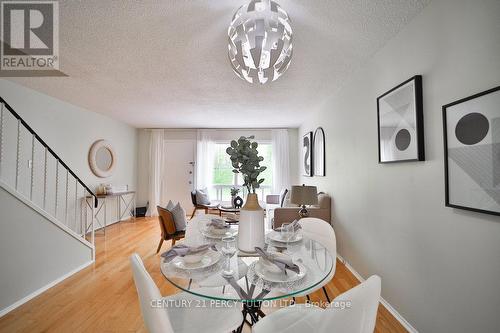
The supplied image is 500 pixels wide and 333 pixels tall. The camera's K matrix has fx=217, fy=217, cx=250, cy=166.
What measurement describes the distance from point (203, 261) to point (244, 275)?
0.26 m

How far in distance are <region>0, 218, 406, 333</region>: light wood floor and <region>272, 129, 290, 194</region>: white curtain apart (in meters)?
3.24

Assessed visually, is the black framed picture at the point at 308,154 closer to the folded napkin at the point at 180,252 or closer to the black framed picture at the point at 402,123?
the black framed picture at the point at 402,123

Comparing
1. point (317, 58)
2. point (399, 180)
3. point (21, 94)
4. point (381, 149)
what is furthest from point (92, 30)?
point (399, 180)

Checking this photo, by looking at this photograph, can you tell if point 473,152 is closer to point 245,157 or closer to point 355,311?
point 355,311

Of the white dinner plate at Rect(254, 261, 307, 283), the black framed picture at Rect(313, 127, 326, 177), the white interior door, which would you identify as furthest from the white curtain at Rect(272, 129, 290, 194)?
the white dinner plate at Rect(254, 261, 307, 283)

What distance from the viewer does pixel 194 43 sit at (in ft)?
6.77

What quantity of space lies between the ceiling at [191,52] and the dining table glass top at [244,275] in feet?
5.73

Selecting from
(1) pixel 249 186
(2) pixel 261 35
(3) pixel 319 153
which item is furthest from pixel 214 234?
(3) pixel 319 153

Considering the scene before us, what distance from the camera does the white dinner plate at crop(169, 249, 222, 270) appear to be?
118cm

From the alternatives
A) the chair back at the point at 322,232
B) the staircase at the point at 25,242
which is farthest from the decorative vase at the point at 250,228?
the staircase at the point at 25,242

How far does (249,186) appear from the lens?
1.40 m

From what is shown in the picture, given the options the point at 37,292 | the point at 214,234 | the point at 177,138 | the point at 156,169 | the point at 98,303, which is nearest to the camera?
the point at 214,234

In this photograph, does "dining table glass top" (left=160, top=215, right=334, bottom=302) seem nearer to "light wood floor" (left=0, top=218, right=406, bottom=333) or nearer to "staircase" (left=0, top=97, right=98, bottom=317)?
"light wood floor" (left=0, top=218, right=406, bottom=333)

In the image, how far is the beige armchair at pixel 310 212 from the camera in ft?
10.2
